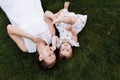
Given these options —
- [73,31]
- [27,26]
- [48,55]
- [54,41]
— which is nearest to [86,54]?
[73,31]

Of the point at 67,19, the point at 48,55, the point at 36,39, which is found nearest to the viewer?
the point at 48,55

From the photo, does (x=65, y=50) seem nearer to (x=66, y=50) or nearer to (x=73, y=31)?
(x=66, y=50)

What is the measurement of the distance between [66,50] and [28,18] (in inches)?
26.9

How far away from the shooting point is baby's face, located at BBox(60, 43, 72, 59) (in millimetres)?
4504

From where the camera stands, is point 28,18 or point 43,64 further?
point 28,18

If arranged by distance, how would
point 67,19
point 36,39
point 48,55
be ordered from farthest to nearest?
point 67,19 → point 36,39 → point 48,55

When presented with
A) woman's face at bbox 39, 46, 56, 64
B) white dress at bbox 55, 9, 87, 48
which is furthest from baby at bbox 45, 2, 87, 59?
woman's face at bbox 39, 46, 56, 64

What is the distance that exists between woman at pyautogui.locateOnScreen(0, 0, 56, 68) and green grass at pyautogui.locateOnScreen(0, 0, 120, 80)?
19 centimetres

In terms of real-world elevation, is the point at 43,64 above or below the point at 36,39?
below

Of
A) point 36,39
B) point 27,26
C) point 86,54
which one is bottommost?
point 86,54

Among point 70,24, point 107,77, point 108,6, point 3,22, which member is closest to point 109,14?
point 108,6

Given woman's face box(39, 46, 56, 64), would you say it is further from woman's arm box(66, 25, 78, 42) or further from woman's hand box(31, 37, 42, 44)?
woman's arm box(66, 25, 78, 42)

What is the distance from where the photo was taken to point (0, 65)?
4738 millimetres

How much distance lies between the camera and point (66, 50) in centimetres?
452
